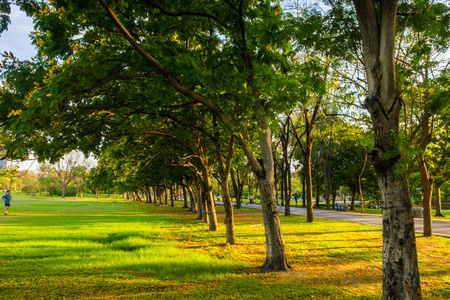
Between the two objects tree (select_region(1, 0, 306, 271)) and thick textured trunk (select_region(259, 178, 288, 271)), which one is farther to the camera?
thick textured trunk (select_region(259, 178, 288, 271))

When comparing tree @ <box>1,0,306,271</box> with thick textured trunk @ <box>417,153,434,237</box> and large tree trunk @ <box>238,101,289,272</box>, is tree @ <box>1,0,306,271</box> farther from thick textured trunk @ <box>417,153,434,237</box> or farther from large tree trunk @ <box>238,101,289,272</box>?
thick textured trunk @ <box>417,153,434,237</box>

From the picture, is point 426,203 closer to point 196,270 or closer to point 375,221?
point 375,221

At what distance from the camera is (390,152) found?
13.3 feet

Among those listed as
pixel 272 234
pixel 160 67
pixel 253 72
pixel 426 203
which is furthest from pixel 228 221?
pixel 426 203

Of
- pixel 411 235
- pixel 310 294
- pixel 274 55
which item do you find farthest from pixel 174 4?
pixel 310 294

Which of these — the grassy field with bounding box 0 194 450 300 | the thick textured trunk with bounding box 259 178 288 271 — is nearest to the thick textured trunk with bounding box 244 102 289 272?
the thick textured trunk with bounding box 259 178 288 271

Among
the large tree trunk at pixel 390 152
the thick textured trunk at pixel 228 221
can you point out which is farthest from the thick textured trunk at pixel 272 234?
the thick textured trunk at pixel 228 221

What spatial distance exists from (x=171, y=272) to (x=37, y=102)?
4.91m

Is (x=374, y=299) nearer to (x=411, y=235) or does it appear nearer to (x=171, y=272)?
(x=411, y=235)

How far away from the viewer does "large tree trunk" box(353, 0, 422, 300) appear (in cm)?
414

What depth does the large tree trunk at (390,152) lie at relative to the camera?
13.6 ft

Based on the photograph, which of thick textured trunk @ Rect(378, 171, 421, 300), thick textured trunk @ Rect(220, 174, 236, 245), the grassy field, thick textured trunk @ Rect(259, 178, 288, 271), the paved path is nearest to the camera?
thick textured trunk @ Rect(378, 171, 421, 300)

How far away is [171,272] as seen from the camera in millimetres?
7273

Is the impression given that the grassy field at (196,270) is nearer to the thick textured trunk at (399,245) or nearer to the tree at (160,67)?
the tree at (160,67)
